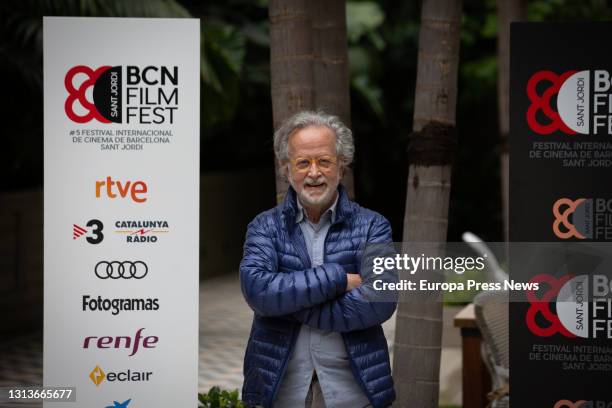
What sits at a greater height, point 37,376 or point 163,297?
point 163,297

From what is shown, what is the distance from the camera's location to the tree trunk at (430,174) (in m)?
5.61

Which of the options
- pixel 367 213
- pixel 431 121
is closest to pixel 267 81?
pixel 431 121

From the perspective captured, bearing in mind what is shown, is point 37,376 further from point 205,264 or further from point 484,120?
point 484,120

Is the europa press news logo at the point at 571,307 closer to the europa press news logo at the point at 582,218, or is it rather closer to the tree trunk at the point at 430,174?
the europa press news logo at the point at 582,218

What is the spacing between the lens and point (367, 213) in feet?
13.6

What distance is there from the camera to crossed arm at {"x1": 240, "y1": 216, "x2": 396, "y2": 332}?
3.90 m

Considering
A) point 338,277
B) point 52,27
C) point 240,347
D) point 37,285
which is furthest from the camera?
point 37,285

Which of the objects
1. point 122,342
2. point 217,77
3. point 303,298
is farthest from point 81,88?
point 217,77

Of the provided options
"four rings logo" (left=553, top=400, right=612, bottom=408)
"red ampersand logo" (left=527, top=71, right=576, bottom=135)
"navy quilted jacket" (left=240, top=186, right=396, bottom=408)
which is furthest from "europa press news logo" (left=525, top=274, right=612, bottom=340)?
"navy quilted jacket" (left=240, top=186, right=396, bottom=408)

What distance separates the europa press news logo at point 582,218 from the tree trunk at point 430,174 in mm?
1208

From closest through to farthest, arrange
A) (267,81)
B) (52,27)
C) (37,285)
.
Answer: (52,27), (37,285), (267,81)

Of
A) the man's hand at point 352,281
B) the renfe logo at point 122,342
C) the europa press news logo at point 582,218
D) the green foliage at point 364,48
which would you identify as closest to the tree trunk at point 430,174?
the europa press news logo at point 582,218

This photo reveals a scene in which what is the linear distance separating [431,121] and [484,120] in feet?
61.2

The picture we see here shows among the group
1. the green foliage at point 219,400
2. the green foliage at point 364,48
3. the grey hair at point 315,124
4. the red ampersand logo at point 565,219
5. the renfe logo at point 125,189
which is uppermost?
the green foliage at point 364,48
